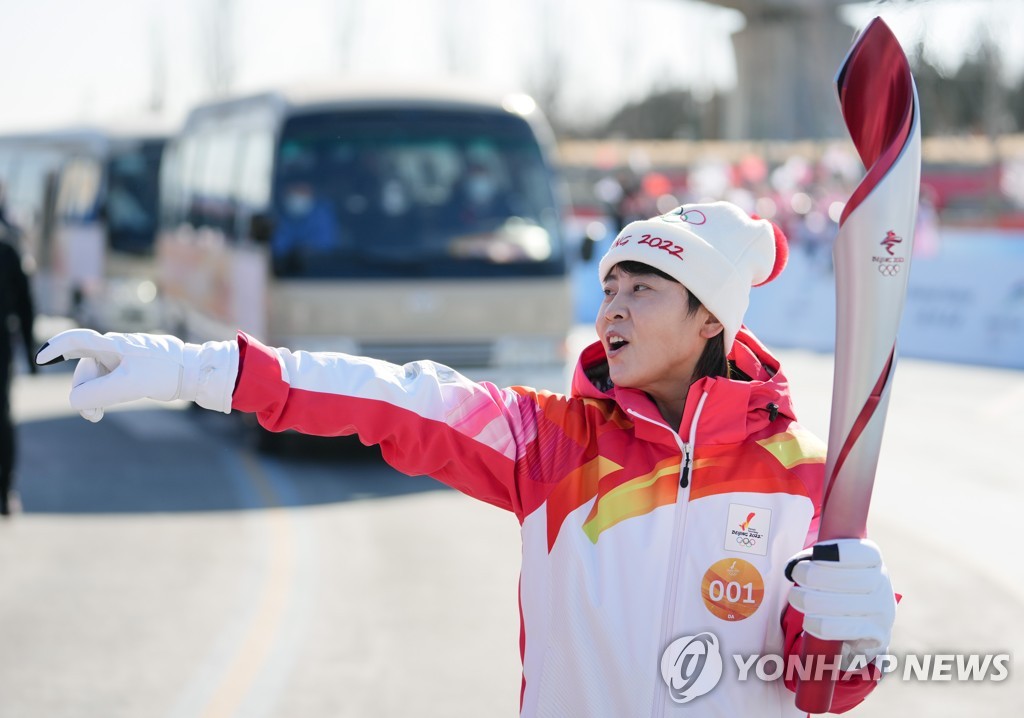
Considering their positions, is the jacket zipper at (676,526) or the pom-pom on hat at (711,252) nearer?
the jacket zipper at (676,526)

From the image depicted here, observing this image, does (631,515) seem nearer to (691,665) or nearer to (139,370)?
(691,665)

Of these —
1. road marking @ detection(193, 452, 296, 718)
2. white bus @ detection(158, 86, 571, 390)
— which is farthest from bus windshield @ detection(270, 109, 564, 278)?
road marking @ detection(193, 452, 296, 718)

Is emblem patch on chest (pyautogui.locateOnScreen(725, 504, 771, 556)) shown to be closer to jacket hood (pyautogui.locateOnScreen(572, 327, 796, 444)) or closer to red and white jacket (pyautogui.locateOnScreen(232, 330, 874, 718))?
red and white jacket (pyautogui.locateOnScreen(232, 330, 874, 718))

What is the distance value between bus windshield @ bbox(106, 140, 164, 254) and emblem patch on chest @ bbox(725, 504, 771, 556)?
17488 millimetres

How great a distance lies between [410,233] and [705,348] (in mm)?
8585

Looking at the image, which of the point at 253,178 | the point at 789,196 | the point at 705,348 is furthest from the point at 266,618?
the point at 789,196

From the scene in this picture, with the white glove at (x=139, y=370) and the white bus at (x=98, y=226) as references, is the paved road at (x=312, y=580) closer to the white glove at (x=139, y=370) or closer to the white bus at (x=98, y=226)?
the white glove at (x=139, y=370)

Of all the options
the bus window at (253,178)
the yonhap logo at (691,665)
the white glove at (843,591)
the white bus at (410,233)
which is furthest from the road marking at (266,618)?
the white glove at (843,591)

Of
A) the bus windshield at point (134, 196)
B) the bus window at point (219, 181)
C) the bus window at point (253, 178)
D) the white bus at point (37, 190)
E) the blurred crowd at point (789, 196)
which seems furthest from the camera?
the blurred crowd at point (789, 196)

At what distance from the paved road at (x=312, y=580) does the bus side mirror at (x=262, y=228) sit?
179 cm

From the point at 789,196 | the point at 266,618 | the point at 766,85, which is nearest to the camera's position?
the point at 266,618

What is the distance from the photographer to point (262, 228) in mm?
10922

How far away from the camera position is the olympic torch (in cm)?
229

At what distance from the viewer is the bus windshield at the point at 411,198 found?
434 inches
